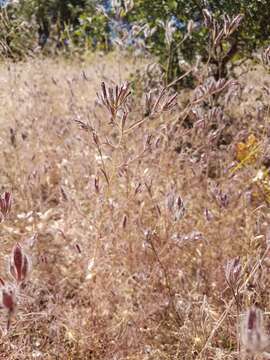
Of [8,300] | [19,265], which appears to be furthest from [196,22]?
[8,300]

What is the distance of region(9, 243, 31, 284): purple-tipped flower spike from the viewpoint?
74cm

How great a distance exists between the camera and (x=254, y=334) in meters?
0.61

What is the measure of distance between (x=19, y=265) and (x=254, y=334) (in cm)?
40

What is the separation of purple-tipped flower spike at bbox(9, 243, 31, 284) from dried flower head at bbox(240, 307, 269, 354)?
1.21 feet

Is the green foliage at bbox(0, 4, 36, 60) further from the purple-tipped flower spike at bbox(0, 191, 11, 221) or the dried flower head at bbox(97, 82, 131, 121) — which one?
the purple-tipped flower spike at bbox(0, 191, 11, 221)

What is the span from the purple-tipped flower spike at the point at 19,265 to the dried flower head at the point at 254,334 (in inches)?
14.6

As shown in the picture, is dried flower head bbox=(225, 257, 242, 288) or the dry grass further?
the dry grass

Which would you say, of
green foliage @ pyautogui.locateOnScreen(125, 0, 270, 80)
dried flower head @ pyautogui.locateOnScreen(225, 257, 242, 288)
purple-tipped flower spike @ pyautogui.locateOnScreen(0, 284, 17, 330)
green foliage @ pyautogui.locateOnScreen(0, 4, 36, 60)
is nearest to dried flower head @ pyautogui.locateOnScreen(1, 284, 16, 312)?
purple-tipped flower spike @ pyautogui.locateOnScreen(0, 284, 17, 330)

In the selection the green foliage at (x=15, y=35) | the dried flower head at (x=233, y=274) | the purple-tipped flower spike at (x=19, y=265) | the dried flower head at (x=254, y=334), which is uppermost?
the green foliage at (x=15, y=35)

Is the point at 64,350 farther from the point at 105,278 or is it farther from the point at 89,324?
the point at 105,278

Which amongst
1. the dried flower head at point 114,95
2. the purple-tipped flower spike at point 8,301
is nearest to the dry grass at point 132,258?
the dried flower head at point 114,95

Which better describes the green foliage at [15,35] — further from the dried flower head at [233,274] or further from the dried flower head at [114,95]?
the dried flower head at [233,274]

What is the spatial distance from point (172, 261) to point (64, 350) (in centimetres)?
64

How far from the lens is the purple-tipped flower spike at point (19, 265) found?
0.74m
